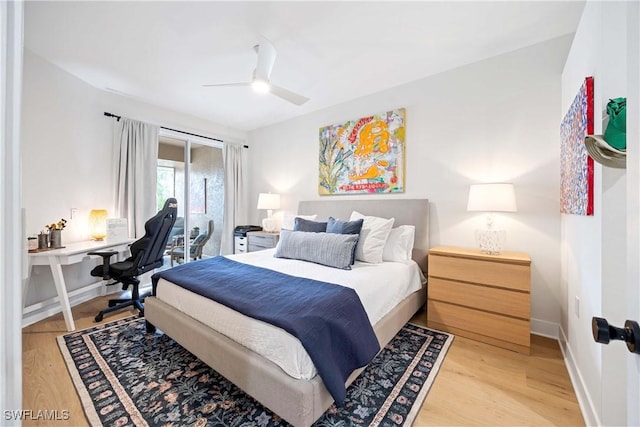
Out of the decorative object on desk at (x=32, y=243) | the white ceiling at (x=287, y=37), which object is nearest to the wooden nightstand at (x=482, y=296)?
the white ceiling at (x=287, y=37)

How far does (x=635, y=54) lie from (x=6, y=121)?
1.21 meters

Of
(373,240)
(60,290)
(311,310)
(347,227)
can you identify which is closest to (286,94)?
(347,227)

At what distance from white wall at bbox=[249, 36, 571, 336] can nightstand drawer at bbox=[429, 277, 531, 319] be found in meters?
0.48

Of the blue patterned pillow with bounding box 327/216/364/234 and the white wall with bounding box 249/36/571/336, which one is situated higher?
the white wall with bounding box 249/36/571/336

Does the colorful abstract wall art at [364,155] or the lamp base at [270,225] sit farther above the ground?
the colorful abstract wall art at [364,155]

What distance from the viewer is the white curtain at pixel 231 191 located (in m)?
4.74

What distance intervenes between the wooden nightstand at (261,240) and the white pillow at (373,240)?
63.5 inches

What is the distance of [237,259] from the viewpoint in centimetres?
269

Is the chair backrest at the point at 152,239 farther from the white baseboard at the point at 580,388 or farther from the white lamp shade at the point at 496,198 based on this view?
the white baseboard at the point at 580,388

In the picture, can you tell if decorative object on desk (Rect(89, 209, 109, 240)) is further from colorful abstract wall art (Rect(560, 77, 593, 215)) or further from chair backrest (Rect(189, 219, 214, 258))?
colorful abstract wall art (Rect(560, 77, 593, 215))

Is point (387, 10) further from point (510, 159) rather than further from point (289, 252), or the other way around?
point (289, 252)

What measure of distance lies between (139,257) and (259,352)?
2.09 m

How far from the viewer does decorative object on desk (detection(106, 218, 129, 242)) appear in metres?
3.14

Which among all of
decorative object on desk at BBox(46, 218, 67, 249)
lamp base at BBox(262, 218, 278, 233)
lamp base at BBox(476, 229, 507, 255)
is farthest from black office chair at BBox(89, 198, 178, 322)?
lamp base at BBox(476, 229, 507, 255)
